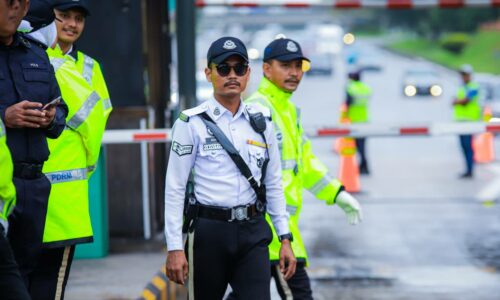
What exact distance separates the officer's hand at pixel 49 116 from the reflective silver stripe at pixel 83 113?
60 centimetres

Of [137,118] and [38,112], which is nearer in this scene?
[38,112]

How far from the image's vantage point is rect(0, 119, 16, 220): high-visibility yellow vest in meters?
4.13

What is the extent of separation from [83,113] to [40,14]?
557mm

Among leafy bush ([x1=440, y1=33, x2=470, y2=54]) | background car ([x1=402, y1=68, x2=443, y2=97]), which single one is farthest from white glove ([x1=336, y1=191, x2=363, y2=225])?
leafy bush ([x1=440, y1=33, x2=470, y2=54])

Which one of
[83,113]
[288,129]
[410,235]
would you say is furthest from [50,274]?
[410,235]

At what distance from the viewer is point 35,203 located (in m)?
4.73

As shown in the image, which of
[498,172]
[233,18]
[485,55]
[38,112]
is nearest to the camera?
[38,112]

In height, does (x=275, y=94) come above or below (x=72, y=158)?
above

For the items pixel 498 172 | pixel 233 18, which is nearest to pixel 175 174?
pixel 498 172

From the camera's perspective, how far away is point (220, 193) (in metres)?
5.21

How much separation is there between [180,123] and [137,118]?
17.0 ft

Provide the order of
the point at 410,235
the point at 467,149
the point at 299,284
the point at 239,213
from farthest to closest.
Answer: the point at 467,149 < the point at 410,235 < the point at 299,284 < the point at 239,213

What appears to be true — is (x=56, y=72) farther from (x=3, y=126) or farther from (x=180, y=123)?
(x=3, y=126)

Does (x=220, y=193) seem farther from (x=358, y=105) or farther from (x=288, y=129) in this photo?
(x=358, y=105)
